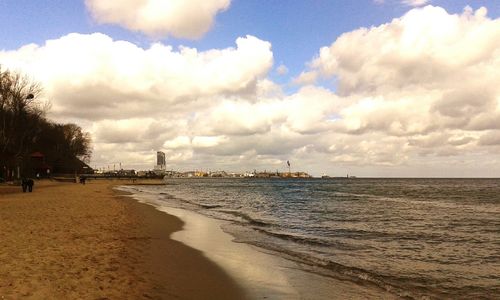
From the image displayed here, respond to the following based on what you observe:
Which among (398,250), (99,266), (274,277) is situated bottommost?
(398,250)

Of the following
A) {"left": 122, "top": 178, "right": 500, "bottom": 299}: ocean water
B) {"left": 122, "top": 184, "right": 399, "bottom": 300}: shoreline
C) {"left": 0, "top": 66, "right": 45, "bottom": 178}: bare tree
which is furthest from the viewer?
{"left": 0, "top": 66, "right": 45, "bottom": 178}: bare tree

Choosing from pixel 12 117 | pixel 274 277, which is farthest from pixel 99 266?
pixel 12 117

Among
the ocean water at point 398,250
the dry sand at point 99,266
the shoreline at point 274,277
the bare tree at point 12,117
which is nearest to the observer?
the dry sand at point 99,266

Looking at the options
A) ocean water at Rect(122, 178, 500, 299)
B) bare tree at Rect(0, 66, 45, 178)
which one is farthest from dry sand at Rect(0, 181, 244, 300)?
bare tree at Rect(0, 66, 45, 178)

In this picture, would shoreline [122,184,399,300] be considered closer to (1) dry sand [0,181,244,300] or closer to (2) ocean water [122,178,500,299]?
(1) dry sand [0,181,244,300]

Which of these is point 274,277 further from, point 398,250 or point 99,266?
point 398,250

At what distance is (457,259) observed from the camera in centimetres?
1634

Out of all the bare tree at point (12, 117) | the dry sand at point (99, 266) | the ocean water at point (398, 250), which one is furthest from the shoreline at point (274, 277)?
the bare tree at point (12, 117)

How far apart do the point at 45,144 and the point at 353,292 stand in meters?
127

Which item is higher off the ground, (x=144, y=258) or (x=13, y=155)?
(x=13, y=155)

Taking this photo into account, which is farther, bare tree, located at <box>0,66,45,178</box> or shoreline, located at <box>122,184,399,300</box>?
bare tree, located at <box>0,66,45,178</box>

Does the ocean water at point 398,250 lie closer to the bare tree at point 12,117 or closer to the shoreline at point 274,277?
the shoreline at point 274,277

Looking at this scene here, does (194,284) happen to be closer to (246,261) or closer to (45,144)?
(246,261)

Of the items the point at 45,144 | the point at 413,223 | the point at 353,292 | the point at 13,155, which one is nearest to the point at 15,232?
the point at 353,292
